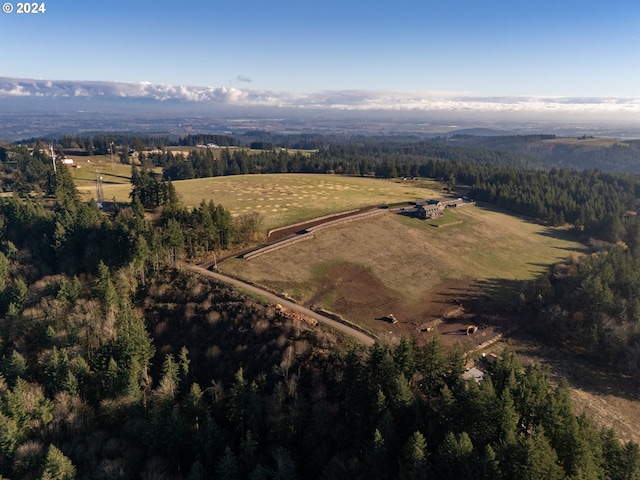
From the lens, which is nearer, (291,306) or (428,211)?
(291,306)

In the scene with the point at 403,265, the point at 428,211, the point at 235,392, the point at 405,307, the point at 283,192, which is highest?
the point at 283,192

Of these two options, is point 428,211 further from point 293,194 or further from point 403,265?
point 293,194

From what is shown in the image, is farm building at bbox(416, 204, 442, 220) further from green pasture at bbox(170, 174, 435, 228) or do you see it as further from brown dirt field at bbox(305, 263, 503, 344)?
brown dirt field at bbox(305, 263, 503, 344)

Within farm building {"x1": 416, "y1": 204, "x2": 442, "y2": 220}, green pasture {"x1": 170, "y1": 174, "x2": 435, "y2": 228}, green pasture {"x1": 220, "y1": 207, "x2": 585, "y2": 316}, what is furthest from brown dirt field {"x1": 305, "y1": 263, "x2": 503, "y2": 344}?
farm building {"x1": 416, "y1": 204, "x2": 442, "y2": 220}

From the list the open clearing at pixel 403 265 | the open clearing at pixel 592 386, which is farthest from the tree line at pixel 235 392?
the open clearing at pixel 403 265

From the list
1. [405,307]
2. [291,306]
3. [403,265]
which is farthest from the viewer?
[403,265]

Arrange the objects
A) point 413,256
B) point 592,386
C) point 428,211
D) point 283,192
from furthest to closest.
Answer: point 283,192 → point 428,211 → point 413,256 → point 592,386

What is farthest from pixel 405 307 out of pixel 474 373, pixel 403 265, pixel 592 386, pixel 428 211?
pixel 428 211

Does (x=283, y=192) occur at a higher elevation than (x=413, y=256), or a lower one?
higher
